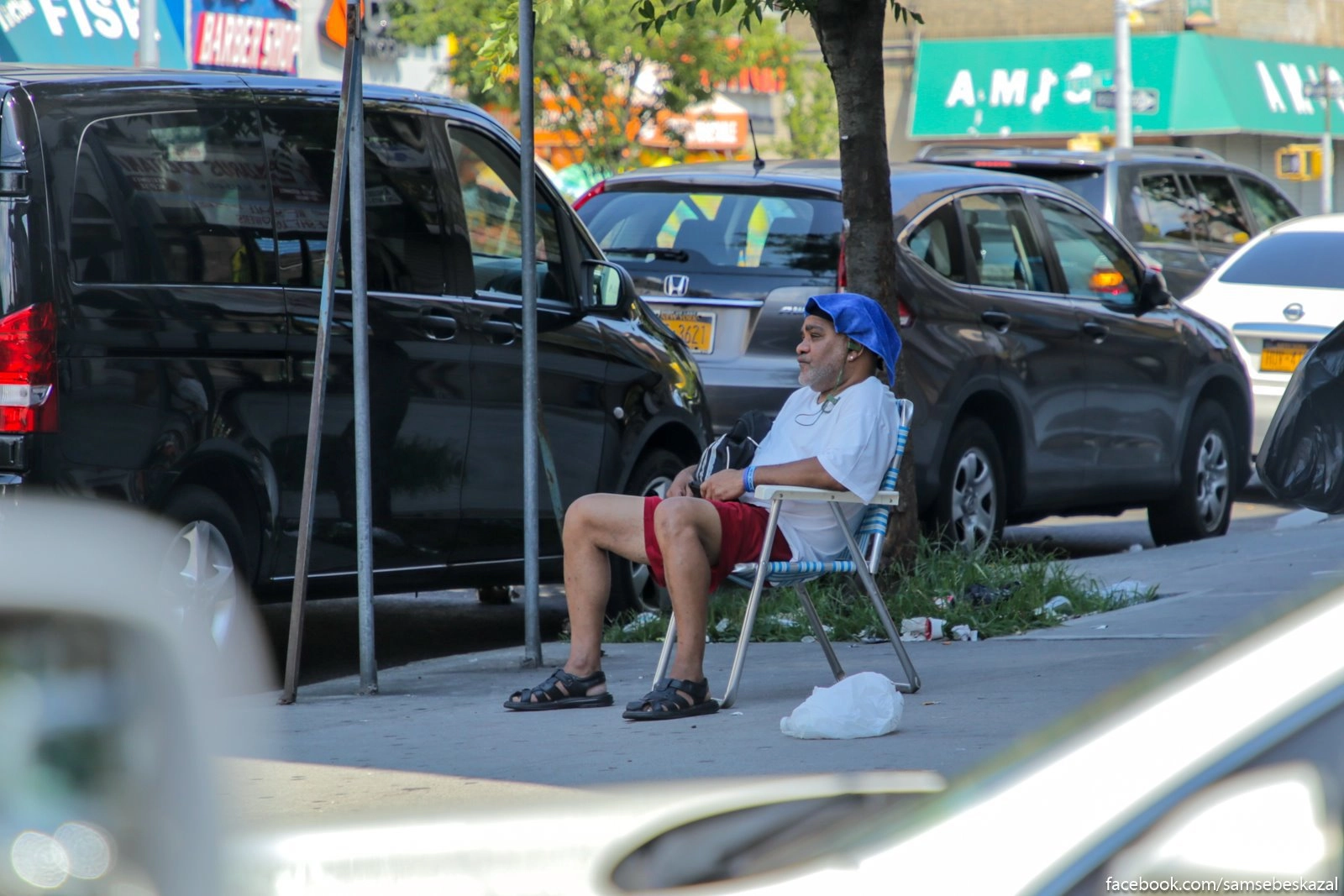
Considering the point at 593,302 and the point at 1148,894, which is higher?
the point at 1148,894

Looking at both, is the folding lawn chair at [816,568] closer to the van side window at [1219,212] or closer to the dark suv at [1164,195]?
the dark suv at [1164,195]

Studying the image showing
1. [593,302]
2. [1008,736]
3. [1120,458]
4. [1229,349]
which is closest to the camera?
[1008,736]

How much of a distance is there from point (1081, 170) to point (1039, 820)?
40.2 ft

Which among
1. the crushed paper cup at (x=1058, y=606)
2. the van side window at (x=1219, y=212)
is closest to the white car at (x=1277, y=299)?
the van side window at (x=1219, y=212)

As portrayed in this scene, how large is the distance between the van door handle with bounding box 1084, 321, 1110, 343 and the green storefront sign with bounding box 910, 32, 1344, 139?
26.7 meters

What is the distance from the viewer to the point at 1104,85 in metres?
35.9

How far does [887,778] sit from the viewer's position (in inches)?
113

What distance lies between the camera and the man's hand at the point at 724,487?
6273mm

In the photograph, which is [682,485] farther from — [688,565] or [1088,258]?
[1088,258]

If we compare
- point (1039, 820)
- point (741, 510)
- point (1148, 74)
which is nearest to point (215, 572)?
point (741, 510)

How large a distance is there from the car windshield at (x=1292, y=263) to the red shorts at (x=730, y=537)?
22.2 feet

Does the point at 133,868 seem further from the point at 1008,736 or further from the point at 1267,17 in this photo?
the point at 1267,17

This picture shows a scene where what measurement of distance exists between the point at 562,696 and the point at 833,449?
1.14 m

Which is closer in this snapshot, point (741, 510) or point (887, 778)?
point (887, 778)
